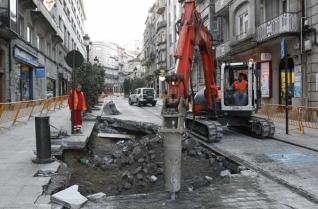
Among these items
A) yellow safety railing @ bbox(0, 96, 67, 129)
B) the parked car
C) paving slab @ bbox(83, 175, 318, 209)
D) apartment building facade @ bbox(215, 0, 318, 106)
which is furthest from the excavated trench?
the parked car

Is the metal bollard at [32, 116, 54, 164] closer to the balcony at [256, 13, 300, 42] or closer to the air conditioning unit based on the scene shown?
the air conditioning unit

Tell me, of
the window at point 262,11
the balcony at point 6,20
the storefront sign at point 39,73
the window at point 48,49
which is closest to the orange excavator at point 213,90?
the balcony at point 6,20

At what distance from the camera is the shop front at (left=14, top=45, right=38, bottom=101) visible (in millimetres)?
27891


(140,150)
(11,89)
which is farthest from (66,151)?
(11,89)

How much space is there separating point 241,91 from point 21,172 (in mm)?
8724

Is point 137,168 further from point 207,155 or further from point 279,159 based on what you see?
point 279,159

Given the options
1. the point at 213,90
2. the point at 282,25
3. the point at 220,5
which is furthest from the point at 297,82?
the point at 220,5

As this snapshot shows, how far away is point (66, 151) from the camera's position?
37.3 feet

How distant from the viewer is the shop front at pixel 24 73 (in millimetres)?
27891

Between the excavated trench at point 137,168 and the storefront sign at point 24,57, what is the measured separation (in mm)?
14489

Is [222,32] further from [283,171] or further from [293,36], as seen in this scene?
[283,171]

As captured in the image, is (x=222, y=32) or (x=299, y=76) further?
(x=222, y=32)

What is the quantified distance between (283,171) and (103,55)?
135 meters

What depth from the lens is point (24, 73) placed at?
103 ft
